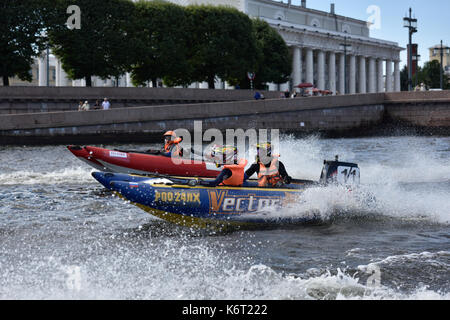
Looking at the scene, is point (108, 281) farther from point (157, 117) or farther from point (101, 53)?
point (101, 53)

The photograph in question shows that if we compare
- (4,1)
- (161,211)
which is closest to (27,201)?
(161,211)

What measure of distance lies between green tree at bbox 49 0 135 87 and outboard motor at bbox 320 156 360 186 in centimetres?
3764

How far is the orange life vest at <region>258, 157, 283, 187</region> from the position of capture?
13727 mm

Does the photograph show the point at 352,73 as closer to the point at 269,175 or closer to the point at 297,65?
the point at 297,65

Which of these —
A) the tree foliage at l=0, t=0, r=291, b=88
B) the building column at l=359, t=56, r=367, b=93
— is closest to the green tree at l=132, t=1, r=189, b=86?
the tree foliage at l=0, t=0, r=291, b=88

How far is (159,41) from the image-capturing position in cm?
5406

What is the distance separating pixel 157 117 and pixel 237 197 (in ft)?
95.3

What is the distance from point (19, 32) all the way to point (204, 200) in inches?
1494

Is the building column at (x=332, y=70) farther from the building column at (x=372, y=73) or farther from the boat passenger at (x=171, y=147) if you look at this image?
the boat passenger at (x=171, y=147)

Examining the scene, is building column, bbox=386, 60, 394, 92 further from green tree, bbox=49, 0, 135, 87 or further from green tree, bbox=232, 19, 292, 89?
green tree, bbox=49, 0, 135, 87

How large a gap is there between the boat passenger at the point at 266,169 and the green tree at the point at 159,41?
128ft

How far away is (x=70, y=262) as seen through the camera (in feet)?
35.1

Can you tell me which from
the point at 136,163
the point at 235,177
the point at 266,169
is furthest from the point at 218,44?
the point at 235,177

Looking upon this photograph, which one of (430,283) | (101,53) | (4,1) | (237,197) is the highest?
(4,1)
